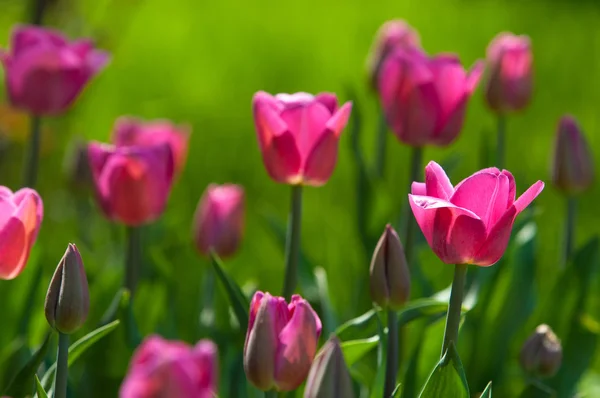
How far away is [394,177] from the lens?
11.5 feet

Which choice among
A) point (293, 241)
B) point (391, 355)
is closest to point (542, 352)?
point (391, 355)

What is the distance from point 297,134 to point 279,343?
1.30 ft

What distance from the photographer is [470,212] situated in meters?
1.02

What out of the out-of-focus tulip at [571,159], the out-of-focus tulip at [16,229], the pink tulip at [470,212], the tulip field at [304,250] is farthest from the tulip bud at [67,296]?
the out-of-focus tulip at [571,159]

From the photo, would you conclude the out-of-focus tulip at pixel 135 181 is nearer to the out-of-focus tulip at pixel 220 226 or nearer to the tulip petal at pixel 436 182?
the out-of-focus tulip at pixel 220 226

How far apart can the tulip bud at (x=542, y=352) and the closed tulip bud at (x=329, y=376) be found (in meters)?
0.50

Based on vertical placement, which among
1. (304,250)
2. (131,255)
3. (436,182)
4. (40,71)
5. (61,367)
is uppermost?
(436,182)

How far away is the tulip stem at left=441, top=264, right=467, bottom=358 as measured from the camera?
108cm

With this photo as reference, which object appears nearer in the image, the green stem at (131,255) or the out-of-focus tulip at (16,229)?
the out-of-focus tulip at (16,229)

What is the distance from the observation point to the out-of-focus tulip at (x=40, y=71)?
1.73 m

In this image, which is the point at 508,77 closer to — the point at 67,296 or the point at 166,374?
the point at 67,296

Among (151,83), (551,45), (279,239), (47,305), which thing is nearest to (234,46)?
(151,83)

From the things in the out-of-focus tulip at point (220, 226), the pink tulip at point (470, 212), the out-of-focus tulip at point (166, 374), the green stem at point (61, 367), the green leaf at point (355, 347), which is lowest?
the out-of-focus tulip at point (220, 226)

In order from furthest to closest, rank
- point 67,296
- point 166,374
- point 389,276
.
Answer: point 389,276 → point 67,296 → point 166,374
